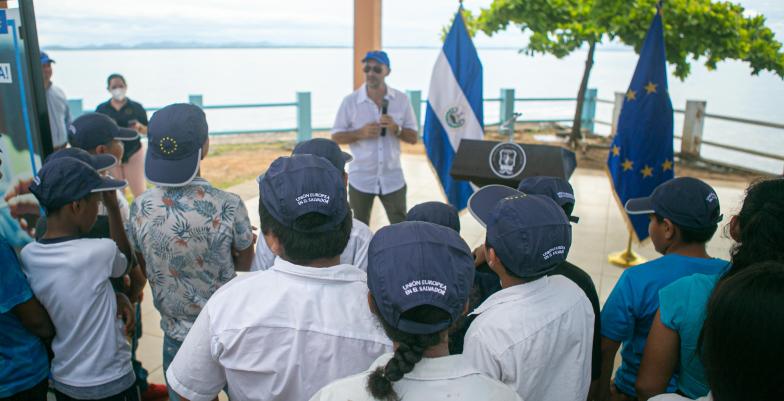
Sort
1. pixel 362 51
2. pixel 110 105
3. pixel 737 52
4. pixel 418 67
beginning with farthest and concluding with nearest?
pixel 418 67 < pixel 737 52 < pixel 362 51 < pixel 110 105

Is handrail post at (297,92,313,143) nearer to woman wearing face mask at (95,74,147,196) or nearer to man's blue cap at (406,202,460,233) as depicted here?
woman wearing face mask at (95,74,147,196)

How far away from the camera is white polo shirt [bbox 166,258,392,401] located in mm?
1369

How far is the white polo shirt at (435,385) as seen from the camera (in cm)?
108

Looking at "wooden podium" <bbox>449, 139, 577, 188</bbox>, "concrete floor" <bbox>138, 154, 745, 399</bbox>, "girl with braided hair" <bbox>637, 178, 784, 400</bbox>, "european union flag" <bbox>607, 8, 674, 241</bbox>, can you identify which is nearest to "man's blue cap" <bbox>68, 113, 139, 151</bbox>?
"concrete floor" <bbox>138, 154, 745, 399</bbox>

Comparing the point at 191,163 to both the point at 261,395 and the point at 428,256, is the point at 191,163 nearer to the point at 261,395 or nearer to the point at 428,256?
the point at 261,395

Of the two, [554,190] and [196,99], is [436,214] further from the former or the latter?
[196,99]

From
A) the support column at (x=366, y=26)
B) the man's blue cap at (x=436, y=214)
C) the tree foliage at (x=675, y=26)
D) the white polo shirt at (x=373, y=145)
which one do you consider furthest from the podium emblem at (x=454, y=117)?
the tree foliage at (x=675, y=26)

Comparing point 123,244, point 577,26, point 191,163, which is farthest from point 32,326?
point 577,26

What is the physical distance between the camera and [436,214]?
2.35 metres

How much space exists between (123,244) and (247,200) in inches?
204

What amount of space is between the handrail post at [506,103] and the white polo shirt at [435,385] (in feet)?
38.2

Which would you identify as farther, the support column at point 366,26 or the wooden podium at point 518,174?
the support column at point 366,26

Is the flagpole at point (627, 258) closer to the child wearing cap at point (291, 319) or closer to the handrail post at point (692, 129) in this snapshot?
the child wearing cap at point (291, 319)

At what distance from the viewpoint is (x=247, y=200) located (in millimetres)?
7570
